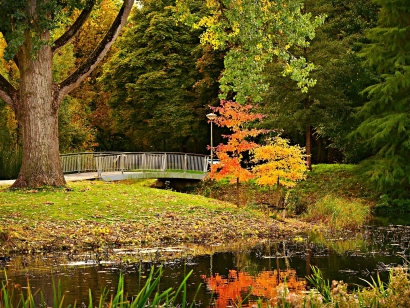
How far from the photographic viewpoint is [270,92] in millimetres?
33906

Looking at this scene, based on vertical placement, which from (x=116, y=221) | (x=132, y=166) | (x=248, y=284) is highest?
(x=132, y=166)

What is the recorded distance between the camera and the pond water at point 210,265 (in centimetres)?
1193

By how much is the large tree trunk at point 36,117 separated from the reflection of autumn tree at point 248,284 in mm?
10872

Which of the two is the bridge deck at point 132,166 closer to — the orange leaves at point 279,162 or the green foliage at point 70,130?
the green foliage at point 70,130

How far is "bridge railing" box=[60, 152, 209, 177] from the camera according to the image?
34.5 metres

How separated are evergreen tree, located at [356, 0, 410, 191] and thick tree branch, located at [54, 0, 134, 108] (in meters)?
9.94

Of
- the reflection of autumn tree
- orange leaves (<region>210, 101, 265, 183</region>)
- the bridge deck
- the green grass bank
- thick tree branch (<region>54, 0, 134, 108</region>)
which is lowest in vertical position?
the reflection of autumn tree

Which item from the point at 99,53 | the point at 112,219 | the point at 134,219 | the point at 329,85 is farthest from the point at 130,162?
the point at 112,219

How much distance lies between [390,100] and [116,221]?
1388 centimetres

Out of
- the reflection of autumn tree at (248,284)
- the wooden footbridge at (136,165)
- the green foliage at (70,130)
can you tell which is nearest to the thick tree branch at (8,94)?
the wooden footbridge at (136,165)

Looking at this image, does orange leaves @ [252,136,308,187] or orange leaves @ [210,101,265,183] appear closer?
orange leaves @ [252,136,308,187]

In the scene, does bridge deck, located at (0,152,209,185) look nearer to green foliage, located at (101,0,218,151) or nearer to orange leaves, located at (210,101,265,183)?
green foliage, located at (101,0,218,151)

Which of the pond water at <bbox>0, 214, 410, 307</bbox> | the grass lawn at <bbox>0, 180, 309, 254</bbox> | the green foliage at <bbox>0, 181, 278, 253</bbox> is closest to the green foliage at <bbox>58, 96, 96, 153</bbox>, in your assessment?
the grass lawn at <bbox>0, 180, 309, 254</bbox>

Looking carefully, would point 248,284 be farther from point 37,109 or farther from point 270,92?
point 270,92
